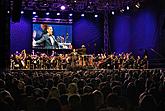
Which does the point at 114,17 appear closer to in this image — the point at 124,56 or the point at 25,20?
the point at 124,56

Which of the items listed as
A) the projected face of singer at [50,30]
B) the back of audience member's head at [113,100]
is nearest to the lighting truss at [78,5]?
the projected face of singer at [50,30]

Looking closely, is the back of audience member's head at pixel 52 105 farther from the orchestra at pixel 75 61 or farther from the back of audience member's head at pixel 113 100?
the orchestra at pixel 75 61

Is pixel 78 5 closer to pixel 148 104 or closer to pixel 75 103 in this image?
pixel 75 103

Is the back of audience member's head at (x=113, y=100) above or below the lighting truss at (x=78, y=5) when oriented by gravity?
below

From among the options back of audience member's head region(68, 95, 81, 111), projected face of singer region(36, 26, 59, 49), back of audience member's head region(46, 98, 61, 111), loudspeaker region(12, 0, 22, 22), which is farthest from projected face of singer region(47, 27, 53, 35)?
back of audience member's head region(46, 98, 61, 111)

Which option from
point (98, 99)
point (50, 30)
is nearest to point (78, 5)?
point (50, 30)

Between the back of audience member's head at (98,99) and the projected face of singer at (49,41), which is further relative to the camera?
the projected face of singer at (49,41)

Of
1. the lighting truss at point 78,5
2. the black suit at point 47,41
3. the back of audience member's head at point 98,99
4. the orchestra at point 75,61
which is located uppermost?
the lighting truss at point 78,5

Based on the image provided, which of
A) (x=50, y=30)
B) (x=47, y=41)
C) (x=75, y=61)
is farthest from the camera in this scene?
(x=50, y=30)

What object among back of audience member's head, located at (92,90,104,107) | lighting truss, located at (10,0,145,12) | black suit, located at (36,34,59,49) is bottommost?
back of audience member's head, located at (92,90,104,107)

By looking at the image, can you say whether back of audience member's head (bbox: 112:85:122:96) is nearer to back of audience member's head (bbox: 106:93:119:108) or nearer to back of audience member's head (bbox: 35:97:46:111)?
back of audience member's head (bbox: 106:93:119:108)

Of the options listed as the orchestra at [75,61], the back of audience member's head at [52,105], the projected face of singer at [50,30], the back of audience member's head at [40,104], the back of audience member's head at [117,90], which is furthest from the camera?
the projected face of singer at [50,30]

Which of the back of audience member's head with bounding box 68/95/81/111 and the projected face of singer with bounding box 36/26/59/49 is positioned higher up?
the projected face of singer with bounding box 36/26/59/49

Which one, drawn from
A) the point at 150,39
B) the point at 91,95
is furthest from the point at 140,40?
the point at 91,95
